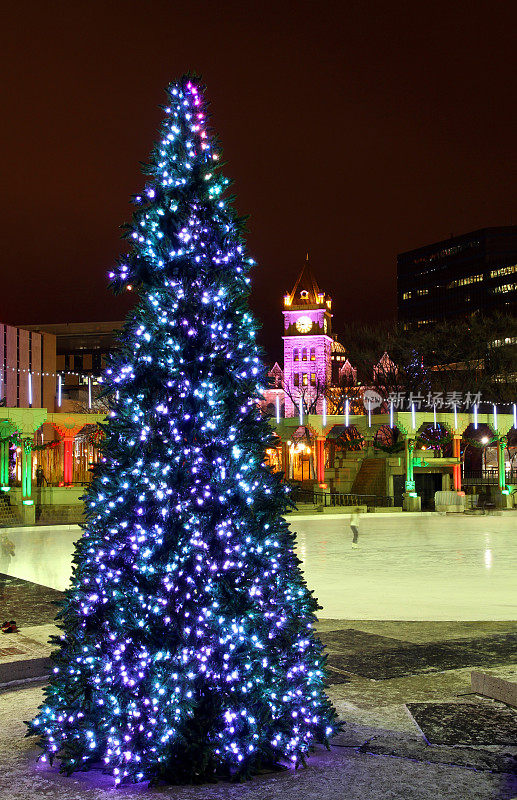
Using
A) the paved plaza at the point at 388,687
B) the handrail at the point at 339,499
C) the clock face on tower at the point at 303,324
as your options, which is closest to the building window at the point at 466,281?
the clock face on tower at the point at 303,324

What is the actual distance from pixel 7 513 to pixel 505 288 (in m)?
87.9

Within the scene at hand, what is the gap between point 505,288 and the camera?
102m

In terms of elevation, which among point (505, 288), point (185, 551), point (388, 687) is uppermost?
point (505, 288)

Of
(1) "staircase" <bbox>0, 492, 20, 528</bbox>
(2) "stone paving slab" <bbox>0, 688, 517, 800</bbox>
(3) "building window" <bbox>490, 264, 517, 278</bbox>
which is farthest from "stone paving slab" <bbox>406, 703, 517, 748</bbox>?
(3) "building window" <bbox>490, 264, 517, 278</bbox>

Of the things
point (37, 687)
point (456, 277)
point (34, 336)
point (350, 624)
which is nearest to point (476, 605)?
point (350, 624)

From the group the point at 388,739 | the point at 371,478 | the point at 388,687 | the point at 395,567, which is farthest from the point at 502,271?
the point at 388,739

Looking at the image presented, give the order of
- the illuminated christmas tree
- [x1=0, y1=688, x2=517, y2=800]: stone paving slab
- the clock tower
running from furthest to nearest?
1. the clock tower
2. the illuminated christmas tree
3. [x1=0, y1=688, x2=517, y2=800]: stone paving slab

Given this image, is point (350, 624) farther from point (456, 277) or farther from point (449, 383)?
point (456, 277)

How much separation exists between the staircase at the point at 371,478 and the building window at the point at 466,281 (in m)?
71.7

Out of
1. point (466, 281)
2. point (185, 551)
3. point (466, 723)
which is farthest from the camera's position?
point (466, 281)

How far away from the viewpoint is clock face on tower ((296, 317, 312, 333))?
82.6m

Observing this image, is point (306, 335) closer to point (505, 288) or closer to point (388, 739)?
point (505, 288)

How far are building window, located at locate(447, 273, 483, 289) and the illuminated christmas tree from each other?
107 m

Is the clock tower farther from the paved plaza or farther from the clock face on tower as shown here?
the paved plaza
